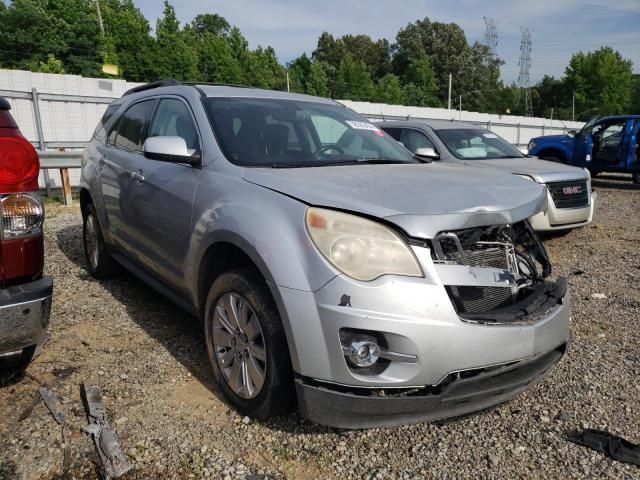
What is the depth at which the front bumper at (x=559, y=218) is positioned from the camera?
259 inches

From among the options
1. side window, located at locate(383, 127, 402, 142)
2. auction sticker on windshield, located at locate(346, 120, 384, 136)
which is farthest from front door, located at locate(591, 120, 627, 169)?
auction sticker on windshield, located at locate(346, 120, 384, 136)

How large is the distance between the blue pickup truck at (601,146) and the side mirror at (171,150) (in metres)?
12.1

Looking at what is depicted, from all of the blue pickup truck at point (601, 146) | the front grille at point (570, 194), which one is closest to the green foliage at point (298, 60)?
the blue pickup truck at point (601, 146)

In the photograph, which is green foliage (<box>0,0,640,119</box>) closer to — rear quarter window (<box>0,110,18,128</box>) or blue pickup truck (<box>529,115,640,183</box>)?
blue pickup truck (<box>529,115,640,183</box>)

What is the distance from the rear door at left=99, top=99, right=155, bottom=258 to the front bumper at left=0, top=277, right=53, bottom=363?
1504 mm

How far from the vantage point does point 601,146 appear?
534 inches

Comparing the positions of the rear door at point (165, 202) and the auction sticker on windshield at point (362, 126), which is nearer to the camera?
the rear door at point (165, 202)

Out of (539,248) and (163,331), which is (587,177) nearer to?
(539,248)

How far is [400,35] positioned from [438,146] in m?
83.3

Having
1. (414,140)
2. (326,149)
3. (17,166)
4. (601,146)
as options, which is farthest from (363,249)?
(601,146)

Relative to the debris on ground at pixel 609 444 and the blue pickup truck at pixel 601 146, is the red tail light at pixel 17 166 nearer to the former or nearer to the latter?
the debris on ground at pixel 609 444

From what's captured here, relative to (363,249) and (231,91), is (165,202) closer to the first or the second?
(231,91)

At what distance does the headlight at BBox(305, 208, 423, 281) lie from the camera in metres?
2.16

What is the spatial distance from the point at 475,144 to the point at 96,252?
18.7 feet
